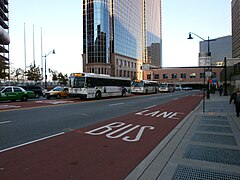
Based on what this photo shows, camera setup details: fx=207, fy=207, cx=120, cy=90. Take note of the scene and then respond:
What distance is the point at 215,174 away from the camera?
14.0 ft

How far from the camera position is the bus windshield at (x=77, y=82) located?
23078mm

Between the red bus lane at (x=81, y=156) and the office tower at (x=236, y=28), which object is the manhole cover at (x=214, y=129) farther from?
the office tower at (x=236, y=28)

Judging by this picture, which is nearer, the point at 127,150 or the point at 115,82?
the point at 127,150

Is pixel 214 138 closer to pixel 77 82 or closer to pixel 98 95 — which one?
pixel 77 82

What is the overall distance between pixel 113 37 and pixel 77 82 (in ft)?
225

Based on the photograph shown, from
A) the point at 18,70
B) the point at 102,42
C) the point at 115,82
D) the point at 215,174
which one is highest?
the point at 102,42

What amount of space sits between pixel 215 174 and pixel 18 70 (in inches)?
2840

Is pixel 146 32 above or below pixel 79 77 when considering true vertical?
above

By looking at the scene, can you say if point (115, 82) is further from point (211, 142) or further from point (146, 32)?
point (146, 32)

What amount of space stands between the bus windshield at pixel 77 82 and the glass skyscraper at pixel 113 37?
60688 millimetres

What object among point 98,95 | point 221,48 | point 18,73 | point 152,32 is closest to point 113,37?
point 18,73

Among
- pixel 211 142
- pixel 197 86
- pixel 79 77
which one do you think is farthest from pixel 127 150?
pixel 197 86

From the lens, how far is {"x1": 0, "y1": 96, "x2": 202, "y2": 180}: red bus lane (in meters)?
4.20

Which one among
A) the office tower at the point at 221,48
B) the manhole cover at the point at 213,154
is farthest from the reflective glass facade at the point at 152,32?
the manhole cover at the point at 213,154
